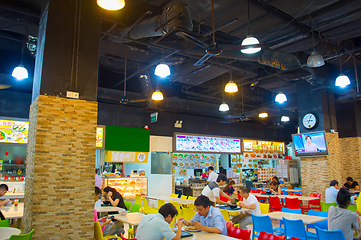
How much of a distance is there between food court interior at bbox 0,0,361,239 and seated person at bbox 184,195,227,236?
26 cm

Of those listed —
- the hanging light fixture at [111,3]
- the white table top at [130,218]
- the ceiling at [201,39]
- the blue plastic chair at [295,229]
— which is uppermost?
the ceiling at [201,39]

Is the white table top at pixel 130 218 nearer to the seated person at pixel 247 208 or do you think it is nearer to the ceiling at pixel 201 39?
the seated person at pixel 247 208

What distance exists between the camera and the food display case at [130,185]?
31.1 feet

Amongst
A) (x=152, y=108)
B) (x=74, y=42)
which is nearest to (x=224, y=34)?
(x=152, y=108)

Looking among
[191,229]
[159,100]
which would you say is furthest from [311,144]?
[191,229]

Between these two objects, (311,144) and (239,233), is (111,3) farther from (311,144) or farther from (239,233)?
(311,144)

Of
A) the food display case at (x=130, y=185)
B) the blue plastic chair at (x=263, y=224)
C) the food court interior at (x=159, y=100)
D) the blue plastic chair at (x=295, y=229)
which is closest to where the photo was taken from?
the food court interior at (x=159, y=100)

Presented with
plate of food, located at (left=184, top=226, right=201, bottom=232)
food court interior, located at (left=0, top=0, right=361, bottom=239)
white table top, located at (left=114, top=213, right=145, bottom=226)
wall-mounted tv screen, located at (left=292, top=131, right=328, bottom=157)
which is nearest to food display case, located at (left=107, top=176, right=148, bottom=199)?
food court interior, located at (left=0, top=0, right=361, bottom=239)

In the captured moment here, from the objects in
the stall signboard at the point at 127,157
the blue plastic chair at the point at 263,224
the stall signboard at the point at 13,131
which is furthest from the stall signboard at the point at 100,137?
the blue plastic chair at the point at 263,224

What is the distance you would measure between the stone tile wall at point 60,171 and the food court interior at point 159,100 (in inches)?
0.6

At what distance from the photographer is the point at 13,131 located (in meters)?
8.58

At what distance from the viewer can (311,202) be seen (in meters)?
7.70

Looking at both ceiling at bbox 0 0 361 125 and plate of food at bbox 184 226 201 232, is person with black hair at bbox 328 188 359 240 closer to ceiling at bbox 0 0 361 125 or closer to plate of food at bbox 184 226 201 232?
plate of food at bbox 184 226 201 232

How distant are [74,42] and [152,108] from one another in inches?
180
